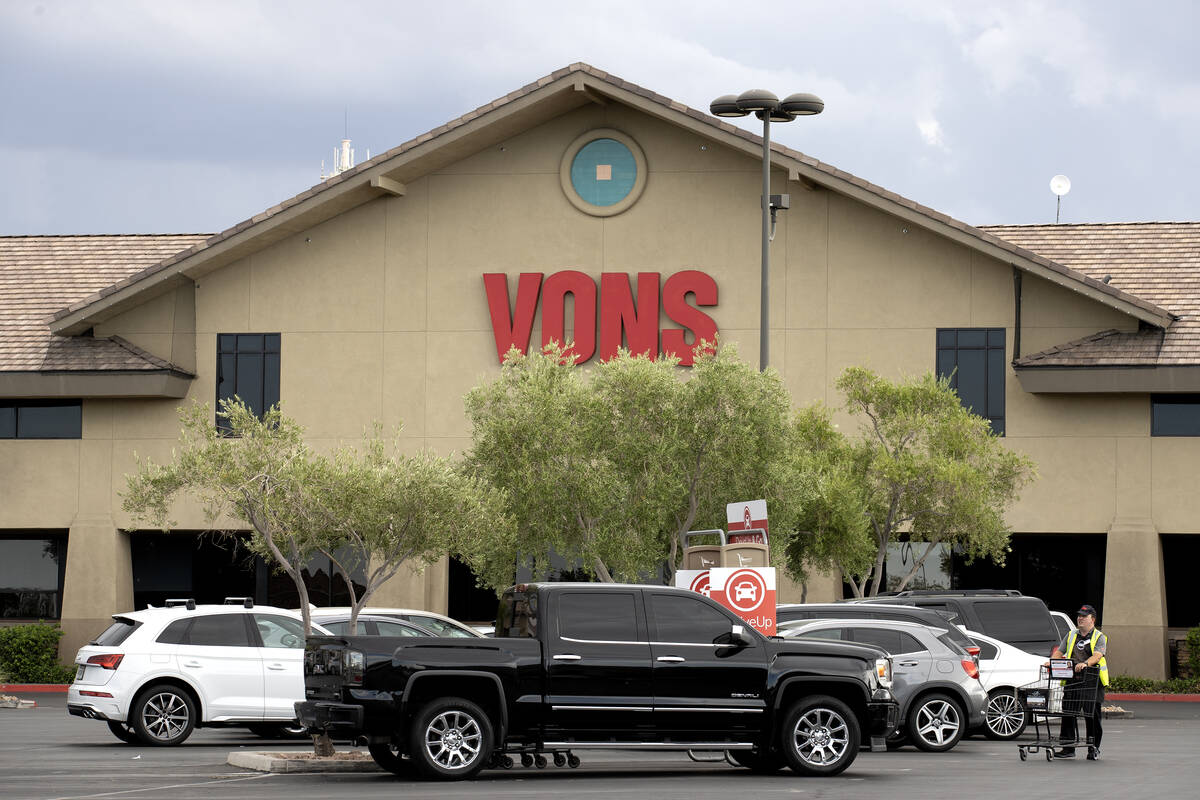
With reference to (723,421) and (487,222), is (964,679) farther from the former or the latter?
(487,222)

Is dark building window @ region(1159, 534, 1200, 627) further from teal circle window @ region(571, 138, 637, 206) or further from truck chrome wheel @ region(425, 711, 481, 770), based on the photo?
truck chrome wheel @ region(425, 711, 481, 770)

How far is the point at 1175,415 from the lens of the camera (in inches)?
1208

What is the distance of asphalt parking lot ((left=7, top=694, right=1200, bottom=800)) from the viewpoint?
14.3 m

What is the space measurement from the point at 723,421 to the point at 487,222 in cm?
1026

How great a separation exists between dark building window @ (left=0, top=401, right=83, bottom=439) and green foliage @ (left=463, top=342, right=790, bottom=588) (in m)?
12.4

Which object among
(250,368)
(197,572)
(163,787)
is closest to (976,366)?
(250,368)

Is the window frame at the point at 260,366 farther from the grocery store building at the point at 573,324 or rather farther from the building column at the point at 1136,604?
the building column at the point at 1136,604

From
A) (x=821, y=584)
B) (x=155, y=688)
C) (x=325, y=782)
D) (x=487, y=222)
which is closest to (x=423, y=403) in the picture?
(x=487, y=222)

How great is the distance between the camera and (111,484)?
3291cm

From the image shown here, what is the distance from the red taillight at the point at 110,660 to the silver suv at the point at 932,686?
305 inches

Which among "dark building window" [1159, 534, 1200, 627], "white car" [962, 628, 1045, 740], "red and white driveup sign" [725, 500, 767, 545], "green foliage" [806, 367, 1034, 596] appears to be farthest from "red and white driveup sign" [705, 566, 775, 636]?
"dark building window" [1159, 534, 1200, 627]

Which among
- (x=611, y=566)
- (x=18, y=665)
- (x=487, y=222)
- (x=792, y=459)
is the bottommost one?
(x=18, y=665)

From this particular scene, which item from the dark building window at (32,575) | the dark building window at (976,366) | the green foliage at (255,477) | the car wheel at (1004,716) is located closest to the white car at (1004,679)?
the car wheel at (1004,716)

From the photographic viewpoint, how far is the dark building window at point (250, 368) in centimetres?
3303
